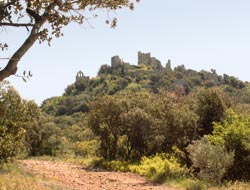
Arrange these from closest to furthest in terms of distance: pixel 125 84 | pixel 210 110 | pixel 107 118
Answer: pixel 210 110 < pixel 107 118 < pixel 125 84

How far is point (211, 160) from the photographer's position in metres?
17.5

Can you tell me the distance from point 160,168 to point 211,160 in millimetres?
7831

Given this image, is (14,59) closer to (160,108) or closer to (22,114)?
(22,114)

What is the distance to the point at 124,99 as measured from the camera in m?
34.1

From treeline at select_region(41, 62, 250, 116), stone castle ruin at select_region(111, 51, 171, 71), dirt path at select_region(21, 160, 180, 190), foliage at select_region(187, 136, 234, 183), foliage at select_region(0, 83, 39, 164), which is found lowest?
dirt path at select_region(21, 160, 180, 190)

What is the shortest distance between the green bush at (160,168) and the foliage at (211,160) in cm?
410

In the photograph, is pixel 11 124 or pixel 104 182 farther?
pixel 104 182

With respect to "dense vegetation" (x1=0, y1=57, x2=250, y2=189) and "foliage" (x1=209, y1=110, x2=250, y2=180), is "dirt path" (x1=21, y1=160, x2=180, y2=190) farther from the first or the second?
"foliage" (x1=209, y1=110, x2=250, y2=180)

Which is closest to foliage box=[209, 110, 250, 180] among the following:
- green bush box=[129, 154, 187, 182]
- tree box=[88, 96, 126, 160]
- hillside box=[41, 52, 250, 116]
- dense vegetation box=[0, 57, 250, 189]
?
dense vegetation box=[0, 57, 250, 189]

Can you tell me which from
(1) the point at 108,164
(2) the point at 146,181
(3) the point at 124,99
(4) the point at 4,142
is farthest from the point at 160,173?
(3) the point at 124,99

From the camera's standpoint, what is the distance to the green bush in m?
22.9

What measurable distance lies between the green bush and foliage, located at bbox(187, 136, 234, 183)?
161 inches

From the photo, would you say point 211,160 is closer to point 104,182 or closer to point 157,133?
point 104,182

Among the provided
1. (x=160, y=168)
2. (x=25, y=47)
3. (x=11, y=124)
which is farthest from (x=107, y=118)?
(x=25, y=47)
